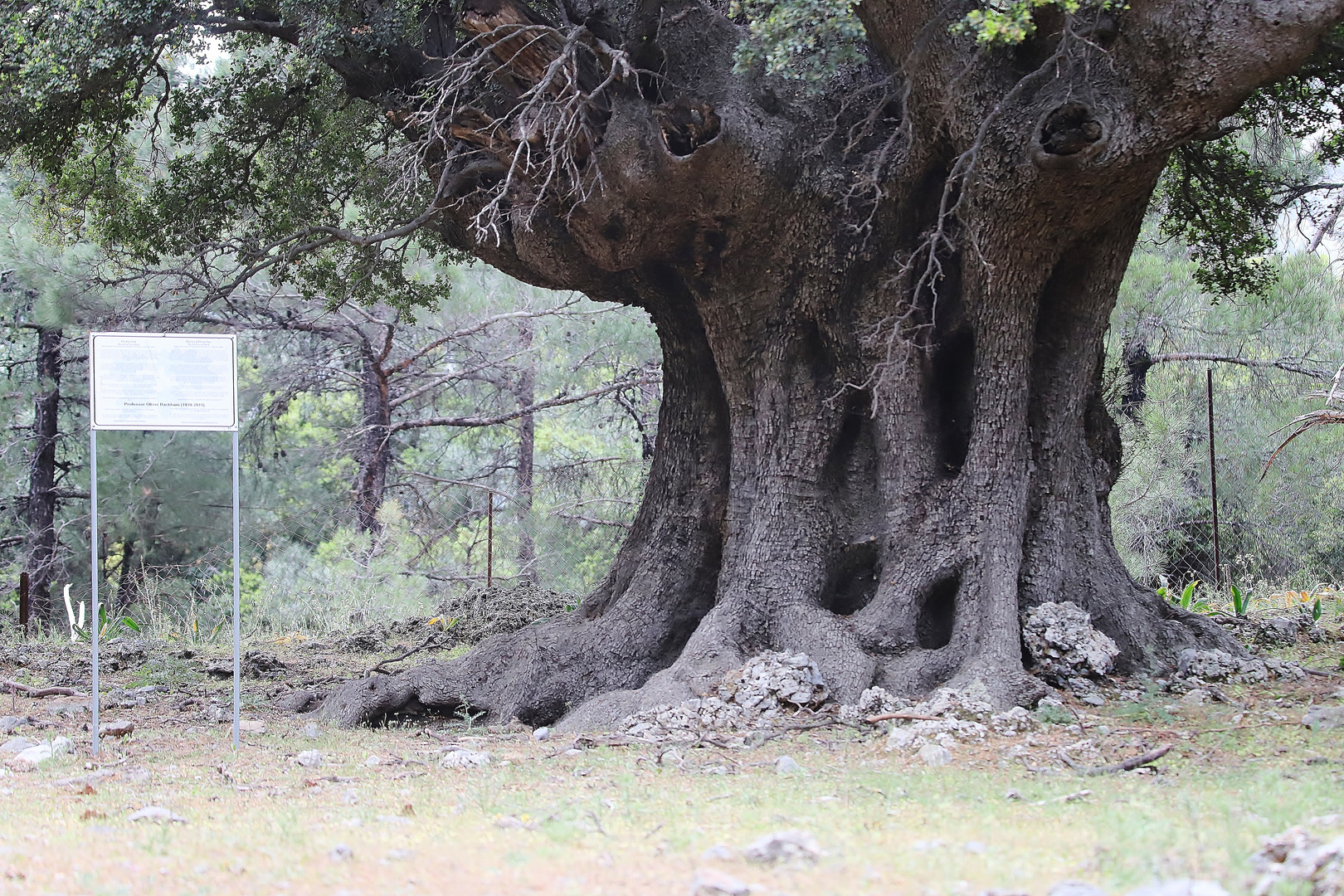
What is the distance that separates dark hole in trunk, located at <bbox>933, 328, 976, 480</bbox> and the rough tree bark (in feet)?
43.1

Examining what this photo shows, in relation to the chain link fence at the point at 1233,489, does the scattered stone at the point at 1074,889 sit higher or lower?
lower

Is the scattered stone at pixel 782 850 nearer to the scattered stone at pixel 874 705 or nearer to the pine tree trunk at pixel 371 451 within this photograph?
the scattered stone at pixel 874 705

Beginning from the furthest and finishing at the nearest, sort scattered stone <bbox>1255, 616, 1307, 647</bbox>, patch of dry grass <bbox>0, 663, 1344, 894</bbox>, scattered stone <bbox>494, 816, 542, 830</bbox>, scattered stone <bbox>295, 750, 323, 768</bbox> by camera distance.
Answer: scattered stone <bbox>1255, 616, 1307, 647</bbox> < scattered stone <bbox>295, 750, 323, 768</bbox> < scattered stone <bbox>494, 816, 542, 830</bbox> < patch of dry grass <bbox>0, 663, 1344, 894</bbox>

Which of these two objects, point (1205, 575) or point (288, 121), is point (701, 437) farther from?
point (1205, 575)

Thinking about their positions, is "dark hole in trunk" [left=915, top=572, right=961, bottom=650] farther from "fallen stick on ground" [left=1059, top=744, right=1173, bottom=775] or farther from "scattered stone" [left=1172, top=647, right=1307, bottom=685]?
"fallen stick on ground" [left=1059, top=744, right=1173, bottom=775]

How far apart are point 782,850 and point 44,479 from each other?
51.1 feet

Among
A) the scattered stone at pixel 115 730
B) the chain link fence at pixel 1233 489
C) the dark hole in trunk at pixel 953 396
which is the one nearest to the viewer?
the scattered stone at pixel 115 730

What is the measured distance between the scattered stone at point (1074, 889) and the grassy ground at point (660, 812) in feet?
0.27

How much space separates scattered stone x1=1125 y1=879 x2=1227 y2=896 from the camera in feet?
8.46

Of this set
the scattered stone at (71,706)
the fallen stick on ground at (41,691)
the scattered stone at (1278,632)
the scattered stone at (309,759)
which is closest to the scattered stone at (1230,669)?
the scattered stone at (1278,632)

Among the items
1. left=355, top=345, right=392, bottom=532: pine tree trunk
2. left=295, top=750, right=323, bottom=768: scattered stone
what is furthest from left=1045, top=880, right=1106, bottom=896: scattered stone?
left=355, top=345, right=392, bottom=532: pine tree trunk

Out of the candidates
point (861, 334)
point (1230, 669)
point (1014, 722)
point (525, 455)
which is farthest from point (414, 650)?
point (525, 455)

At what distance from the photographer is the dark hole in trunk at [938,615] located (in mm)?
6508

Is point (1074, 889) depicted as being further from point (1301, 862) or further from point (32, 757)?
point (32, 757)
